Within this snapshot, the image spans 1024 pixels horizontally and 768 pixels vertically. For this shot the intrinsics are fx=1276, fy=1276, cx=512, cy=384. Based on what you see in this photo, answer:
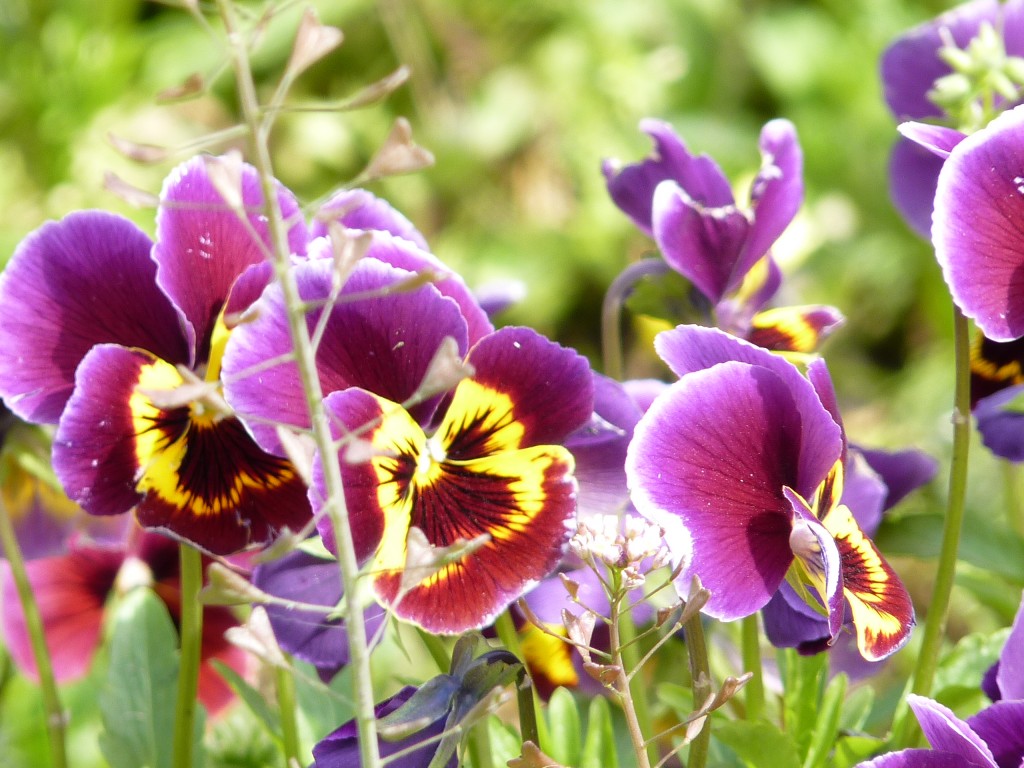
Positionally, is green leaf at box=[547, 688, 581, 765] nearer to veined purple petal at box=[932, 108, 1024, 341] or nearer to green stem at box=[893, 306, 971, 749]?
green stem at box=[893, 306, 971, 749]

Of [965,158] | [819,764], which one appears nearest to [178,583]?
[819,764]

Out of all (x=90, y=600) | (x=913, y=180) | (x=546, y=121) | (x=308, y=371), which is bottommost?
(x=546, y=121)

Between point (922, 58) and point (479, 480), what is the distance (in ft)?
1.37

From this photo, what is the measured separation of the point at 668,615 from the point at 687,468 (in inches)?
2.3

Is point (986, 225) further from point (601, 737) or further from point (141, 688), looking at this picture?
point (141, 688)

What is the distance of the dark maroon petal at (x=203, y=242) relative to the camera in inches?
20.6

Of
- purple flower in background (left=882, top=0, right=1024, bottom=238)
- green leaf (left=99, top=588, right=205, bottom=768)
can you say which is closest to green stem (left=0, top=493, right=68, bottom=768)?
green leaf (left=99, top=588, right=205, bottom=768)

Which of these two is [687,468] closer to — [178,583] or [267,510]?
[267,510]

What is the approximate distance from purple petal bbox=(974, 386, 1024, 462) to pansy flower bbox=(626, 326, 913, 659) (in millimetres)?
159

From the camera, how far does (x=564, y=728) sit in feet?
2.01

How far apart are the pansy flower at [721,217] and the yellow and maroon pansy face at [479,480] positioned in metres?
0.14

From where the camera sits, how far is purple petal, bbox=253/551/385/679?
545mm

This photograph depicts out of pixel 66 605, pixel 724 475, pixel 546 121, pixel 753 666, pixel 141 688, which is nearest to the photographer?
pixel 724 475

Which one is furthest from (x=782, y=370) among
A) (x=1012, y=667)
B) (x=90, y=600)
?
(x=90, y=600)
